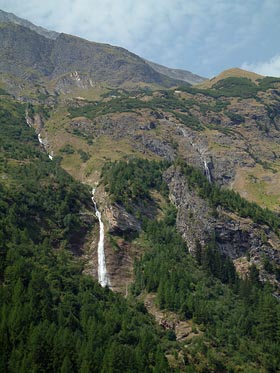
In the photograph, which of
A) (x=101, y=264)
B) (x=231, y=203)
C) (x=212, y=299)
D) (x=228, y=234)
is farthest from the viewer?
(x=231, y=203)

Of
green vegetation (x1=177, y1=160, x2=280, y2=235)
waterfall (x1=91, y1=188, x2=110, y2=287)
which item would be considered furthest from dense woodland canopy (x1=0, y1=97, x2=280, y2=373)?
waterfall (x1=91, y1=188, x2=110, y2=287)

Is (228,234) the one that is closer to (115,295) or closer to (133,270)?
(133,270)

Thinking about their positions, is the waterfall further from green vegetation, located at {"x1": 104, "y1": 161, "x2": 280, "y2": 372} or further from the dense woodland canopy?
green vegetation, located at {"x1": 104, "y1": 161, "x2": 280, "y2": 372}

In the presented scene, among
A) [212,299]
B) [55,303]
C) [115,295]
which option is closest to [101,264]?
[115,295]

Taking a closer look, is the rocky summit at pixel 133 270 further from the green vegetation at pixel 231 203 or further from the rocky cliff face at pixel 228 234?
the green vegetation at pixel 231 203

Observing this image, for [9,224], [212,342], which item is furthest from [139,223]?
[212,342]

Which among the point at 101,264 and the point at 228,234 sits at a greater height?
the point at 228,234

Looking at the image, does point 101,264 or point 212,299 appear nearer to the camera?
point 212,299

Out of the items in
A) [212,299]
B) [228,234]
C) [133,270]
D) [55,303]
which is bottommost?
[55,303]

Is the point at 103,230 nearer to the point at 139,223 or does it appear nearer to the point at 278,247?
the point at 139,223

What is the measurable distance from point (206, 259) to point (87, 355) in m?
61.6

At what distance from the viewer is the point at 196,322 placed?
111500 mm

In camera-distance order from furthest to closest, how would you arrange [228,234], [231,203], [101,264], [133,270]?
[231,203] → [228,234] → [101,264] → [133,270]

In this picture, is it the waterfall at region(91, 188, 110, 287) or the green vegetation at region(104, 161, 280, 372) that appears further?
the waterfall at region(91, 188, 110, 287)
